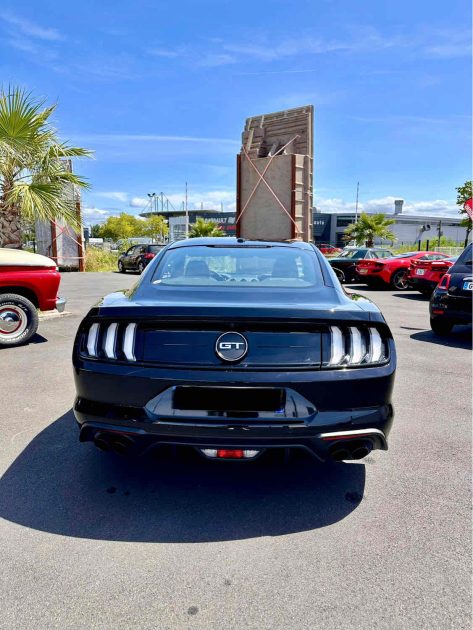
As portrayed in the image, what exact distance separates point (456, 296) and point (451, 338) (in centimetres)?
86

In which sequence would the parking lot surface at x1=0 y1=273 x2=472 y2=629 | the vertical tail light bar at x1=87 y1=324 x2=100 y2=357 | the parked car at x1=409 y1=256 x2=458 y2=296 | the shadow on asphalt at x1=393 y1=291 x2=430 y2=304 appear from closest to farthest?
the parking lot surface at x1=0 y1=273 x2=472 y2=629
the vertical tail light bar at x1=87 y1=324 x2=100 y2=357
the parked car at x1=409 y1=256 x2=458 y2=296
the shadow on asphalt at x1=393 y1=291 x2=430 y2=304

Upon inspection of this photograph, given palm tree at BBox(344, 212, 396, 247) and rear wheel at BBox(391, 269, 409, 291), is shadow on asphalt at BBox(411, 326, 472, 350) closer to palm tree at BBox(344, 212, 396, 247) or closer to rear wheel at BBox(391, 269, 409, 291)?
rear wheel at BBox(391, 269, 409, 291)

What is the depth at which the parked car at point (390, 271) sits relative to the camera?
1523 cm

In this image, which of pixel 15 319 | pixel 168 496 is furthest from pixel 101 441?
pixel 15 319

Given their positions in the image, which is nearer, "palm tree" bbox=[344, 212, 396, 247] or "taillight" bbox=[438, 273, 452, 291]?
"taillight" bbox=[438, 273, 452, 291]

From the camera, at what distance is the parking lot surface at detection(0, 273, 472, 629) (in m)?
1.82

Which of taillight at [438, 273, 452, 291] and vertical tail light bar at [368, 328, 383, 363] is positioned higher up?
taillight at [438, 273, 452, 291]

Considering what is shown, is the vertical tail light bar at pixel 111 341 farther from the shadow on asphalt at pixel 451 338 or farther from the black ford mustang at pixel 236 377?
the shadow on asphalt at pixel 451 338

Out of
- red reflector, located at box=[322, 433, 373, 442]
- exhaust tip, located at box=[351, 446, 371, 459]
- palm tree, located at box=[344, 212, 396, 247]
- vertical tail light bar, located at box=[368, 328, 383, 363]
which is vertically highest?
palm tree, located at box=[344, 212, 396, 247]

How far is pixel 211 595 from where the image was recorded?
189 centimetres

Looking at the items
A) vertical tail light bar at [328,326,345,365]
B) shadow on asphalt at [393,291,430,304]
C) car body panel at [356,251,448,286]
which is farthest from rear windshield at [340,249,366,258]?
vertical tail light bar at [328,326,345,365]

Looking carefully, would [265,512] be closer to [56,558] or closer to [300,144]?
[56,558]

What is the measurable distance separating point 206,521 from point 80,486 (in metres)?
0.83

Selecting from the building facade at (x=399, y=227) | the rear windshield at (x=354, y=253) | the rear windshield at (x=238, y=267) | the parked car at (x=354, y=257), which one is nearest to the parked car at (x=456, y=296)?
the rear windshield at (x=238, y=267)
